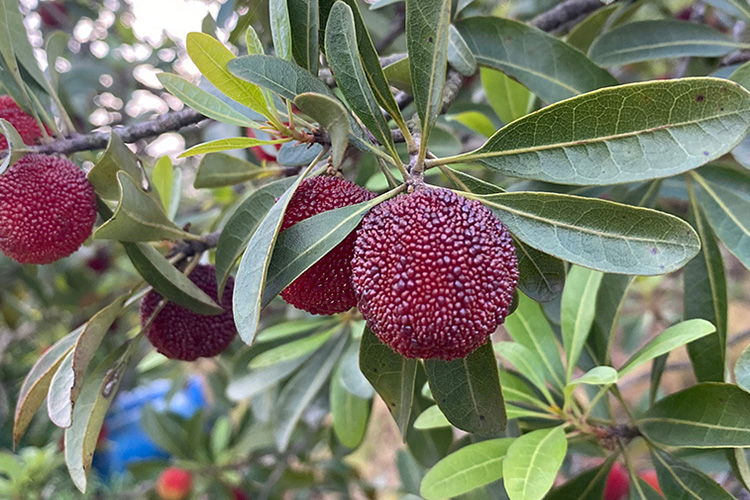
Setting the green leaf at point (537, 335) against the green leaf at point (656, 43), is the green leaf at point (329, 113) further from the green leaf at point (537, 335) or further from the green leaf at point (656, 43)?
the green leaf at point (656, 43)

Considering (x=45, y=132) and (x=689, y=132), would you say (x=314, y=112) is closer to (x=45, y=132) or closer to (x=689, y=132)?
(x=689, y=132)

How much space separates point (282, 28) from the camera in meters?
0.60

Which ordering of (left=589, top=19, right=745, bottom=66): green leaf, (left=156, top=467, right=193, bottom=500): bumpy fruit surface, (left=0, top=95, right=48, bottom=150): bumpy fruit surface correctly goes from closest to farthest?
(left=0, top=95, right=48, bottom=150): bumpy fruit surface → (left=589, top=19, right=745, bottom=66): green leaf → (left=156, top=467, right=193, bottom=500): bumpy fruit surface

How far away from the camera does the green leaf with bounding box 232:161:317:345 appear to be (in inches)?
19.9

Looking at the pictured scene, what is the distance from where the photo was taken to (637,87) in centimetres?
55

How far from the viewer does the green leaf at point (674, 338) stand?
65cm

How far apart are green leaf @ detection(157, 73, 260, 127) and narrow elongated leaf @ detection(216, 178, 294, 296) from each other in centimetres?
8

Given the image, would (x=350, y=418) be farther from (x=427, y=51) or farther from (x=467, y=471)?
(x=427, y=51)

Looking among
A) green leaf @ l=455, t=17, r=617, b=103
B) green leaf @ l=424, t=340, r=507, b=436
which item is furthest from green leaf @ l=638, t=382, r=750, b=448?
green leaf @ l=455, t=17, r=617, b=103

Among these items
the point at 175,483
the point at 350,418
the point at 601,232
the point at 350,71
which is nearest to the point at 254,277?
the point at 350,71

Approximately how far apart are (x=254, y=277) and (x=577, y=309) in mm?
505

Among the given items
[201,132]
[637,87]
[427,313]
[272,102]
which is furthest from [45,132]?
[201,132]

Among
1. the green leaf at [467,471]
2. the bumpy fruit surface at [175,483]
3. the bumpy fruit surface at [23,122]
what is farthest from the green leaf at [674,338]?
the bumpy fruit surface at [175,483]

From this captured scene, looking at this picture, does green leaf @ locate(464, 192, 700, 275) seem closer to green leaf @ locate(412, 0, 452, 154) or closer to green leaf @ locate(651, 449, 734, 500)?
green leaf @ locate(412, 0, 452, 154)
